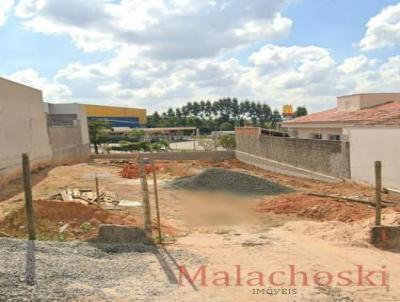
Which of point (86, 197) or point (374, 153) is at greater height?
point (374, 153)

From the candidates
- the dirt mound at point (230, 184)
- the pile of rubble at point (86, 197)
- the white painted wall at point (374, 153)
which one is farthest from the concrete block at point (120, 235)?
the white painted wall at point (374, 153)

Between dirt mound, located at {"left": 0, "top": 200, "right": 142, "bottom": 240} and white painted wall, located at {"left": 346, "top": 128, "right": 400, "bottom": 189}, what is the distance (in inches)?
354

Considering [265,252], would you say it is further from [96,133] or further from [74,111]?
[96,133]

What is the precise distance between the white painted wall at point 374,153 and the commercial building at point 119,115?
63628 millimetres

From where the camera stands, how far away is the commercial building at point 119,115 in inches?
3068

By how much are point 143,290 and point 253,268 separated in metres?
2.07

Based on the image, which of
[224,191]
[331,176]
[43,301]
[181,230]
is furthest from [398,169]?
[43,301]

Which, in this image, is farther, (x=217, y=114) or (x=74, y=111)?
(x=217, y=114)

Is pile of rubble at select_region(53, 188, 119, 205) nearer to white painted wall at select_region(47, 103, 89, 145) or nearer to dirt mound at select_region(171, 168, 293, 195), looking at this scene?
dirt mound at select_region(171, 168, 293, 195)

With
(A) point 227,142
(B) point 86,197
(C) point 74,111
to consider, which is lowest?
(B) point 86,197

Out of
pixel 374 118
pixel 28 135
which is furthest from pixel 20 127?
pixel 374 118

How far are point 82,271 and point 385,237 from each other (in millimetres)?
5919

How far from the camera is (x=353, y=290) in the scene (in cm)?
582

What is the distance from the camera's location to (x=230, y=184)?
1803cm
